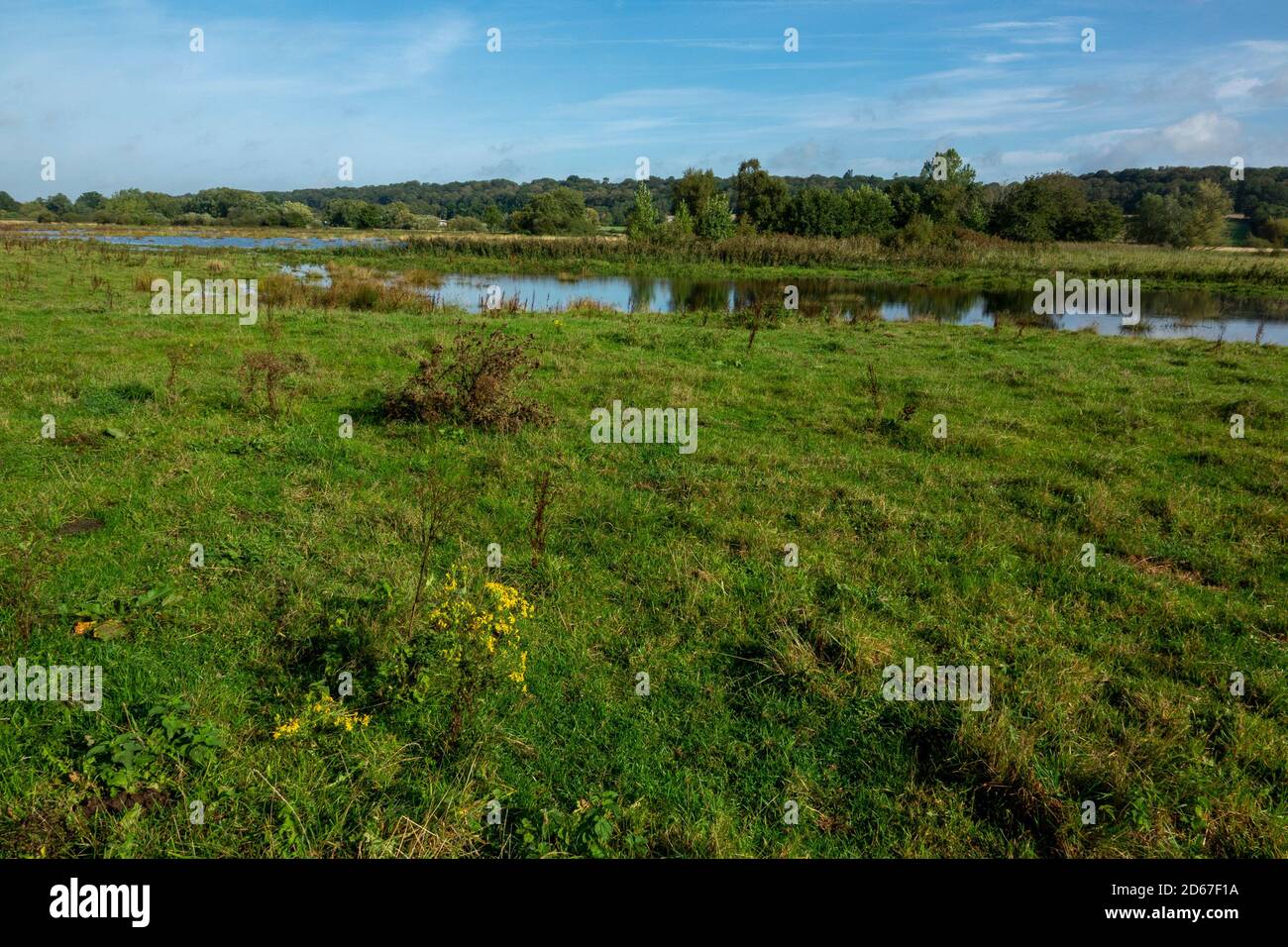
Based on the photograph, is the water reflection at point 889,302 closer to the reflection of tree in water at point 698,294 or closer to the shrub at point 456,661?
the reflection of tree in water at point 698,294

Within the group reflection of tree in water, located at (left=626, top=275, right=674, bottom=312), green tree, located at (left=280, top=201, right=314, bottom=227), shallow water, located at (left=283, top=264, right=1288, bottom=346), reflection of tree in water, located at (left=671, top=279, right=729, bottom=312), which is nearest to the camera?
shallow water, located at (left=283, top=264, right=1288, bottom=346)

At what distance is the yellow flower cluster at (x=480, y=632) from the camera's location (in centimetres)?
428

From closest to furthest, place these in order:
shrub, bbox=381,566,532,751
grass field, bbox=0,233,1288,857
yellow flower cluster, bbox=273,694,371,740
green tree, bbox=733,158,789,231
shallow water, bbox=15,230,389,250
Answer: grass field, bbox=0,233,1288,857, yellow flower cluster, bbox=273,694,371,740, shrub, bbox=381,566,532,751, shallow water, bbox=15,230,389,250, green tree, bbox=733,158,789,231

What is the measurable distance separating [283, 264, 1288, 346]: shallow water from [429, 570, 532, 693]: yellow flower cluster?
18.6 m

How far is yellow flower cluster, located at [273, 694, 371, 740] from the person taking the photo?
383 centimetres

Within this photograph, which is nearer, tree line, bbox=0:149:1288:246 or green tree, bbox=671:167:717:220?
tree line, bbox=0:149:1288:246

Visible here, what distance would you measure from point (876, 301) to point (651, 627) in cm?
3277

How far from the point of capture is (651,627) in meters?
5.21

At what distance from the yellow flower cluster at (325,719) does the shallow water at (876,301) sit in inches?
773

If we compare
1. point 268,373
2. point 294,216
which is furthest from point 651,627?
Answer: point 294,216

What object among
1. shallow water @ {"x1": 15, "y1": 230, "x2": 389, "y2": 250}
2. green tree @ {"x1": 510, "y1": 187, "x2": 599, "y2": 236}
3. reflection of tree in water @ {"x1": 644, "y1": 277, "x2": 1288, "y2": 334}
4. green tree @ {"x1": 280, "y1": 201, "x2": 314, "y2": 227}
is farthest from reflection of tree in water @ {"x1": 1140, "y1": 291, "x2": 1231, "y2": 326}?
green tree @ {"x1": 280, "y1": 201, "x2": 314, "y2": 227}

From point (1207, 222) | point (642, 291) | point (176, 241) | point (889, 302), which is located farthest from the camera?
point (1207, 222)

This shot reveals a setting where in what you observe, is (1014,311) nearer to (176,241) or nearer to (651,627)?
(651,627)

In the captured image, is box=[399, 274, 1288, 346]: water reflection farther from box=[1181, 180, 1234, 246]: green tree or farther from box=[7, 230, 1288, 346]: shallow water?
box=[1181, 180, 1234, 246]: green tree
